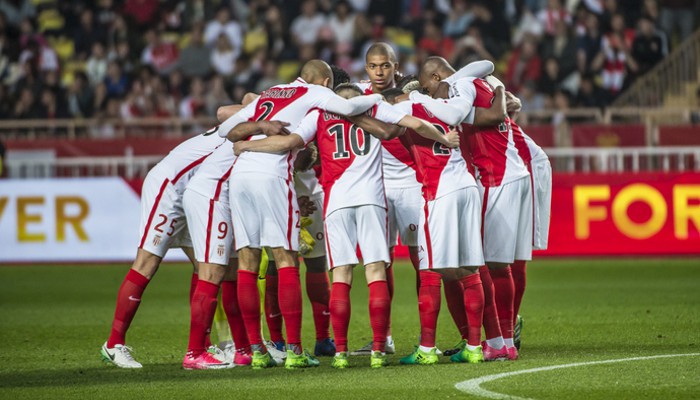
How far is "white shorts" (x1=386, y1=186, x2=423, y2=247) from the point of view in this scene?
9.99 metres

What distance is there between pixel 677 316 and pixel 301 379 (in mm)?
5051

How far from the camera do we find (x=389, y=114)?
8984 millimetres

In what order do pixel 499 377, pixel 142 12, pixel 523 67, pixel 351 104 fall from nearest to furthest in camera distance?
pixel 499 377
pixel 351 104
pixel 523 67
pixel 142 12

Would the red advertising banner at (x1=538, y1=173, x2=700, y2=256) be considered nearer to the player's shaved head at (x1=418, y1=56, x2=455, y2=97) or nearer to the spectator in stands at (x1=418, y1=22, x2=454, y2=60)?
the spectator in stands at (x1=418, y1=22, x2=454, y2=60)

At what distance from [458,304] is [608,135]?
35.0 ft

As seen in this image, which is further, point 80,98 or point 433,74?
→ point 80,98

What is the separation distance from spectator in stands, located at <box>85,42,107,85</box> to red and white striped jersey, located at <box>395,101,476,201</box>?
16.0m

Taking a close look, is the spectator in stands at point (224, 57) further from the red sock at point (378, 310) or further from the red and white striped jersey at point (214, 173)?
the red sock at point (378, 310)

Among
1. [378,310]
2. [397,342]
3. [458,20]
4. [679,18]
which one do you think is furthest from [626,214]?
[378,310]

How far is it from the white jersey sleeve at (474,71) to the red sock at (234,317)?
7.60 ft

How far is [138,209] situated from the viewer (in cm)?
1947

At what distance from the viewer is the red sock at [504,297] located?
374 inches

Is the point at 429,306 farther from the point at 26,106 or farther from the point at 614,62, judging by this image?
the point at 26,106

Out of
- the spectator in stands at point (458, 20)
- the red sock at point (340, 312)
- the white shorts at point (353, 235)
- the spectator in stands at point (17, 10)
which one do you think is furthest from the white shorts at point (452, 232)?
the spectator in stands at point (17, 10)
